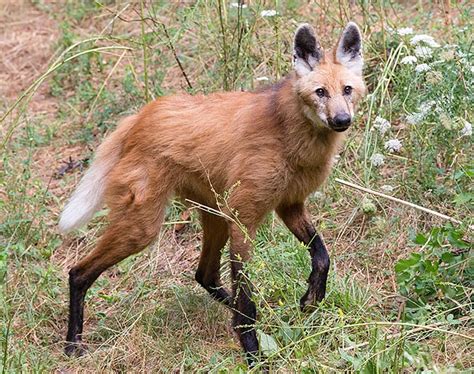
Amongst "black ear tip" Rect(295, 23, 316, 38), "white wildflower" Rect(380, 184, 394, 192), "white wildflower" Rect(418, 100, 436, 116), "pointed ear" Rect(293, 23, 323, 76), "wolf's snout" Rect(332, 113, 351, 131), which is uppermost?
"black ear tip" Rect(295, 23, 316, 38)

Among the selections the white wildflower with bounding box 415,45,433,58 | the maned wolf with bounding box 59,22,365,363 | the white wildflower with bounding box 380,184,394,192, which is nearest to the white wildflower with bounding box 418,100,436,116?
the white wildflower with bounding box 415,45,433,58

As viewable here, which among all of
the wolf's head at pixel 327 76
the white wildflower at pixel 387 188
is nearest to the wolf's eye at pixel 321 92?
the wolf's head at pixel 327 76

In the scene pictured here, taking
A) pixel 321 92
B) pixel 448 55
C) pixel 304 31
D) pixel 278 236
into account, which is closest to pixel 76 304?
pixel 278 236

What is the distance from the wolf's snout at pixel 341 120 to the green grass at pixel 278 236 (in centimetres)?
68

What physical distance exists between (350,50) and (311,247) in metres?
1.05

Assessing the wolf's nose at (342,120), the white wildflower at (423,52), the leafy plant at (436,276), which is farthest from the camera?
the white wildflower at (423,52)

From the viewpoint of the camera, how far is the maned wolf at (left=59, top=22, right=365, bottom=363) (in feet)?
13.9

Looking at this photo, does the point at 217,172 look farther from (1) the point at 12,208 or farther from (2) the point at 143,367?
(1) the point at 12,208

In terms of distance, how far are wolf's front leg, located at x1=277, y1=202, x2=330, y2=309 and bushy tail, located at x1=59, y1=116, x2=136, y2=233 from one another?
3.40 ft

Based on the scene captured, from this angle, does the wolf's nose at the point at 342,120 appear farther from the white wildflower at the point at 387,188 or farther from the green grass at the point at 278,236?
the white wildflower at the point at 387,188

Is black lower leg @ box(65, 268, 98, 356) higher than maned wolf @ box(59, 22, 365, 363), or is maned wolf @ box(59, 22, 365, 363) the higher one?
maned wolf @ box(59, 22, 365, 363)

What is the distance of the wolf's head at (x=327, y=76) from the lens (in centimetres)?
406

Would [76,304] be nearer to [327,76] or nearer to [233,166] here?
[233,166]

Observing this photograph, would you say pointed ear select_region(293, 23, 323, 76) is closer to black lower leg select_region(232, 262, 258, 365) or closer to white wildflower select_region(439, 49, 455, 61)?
white wildflower select_region(439, 49, 455, 61)
